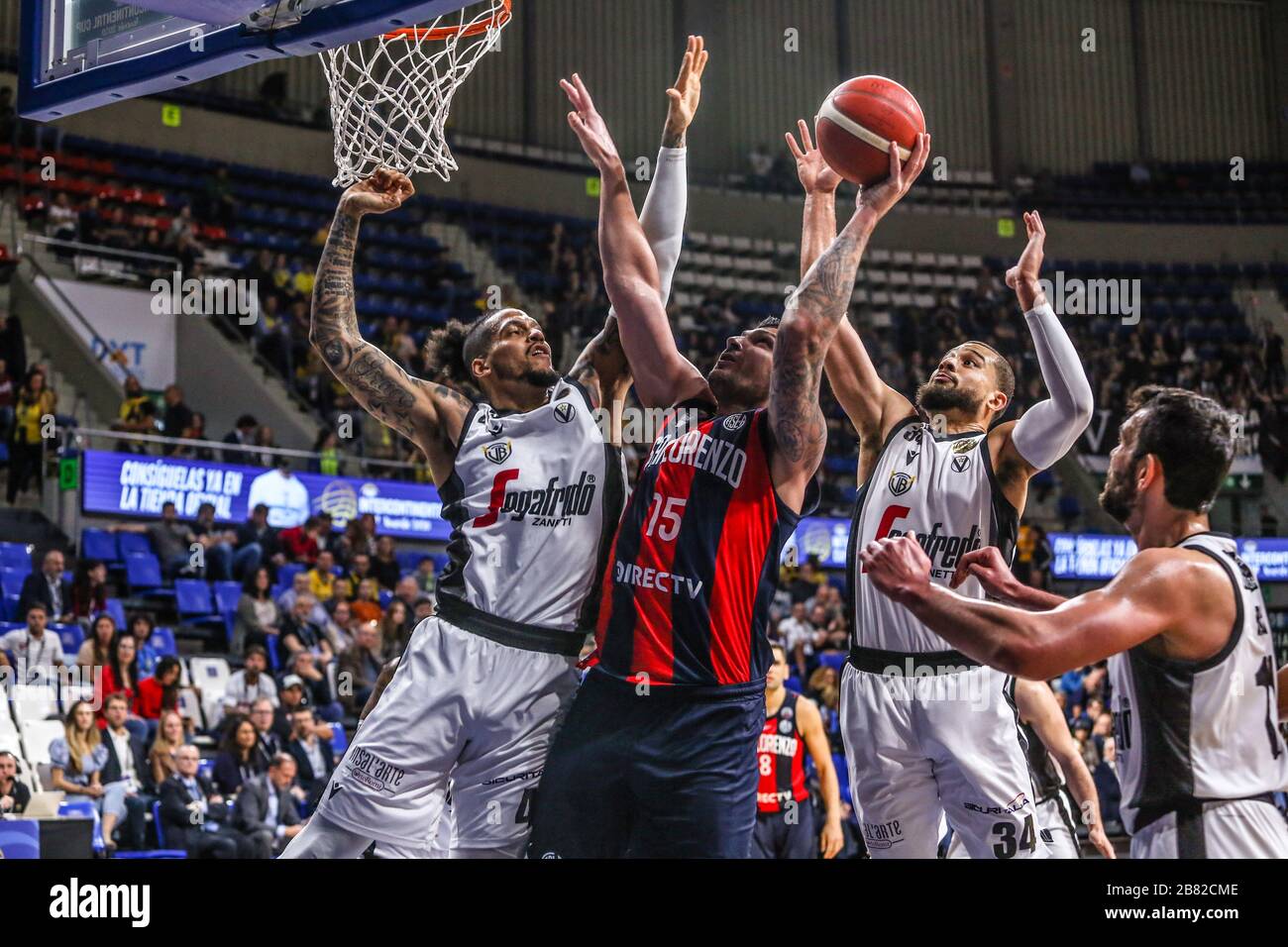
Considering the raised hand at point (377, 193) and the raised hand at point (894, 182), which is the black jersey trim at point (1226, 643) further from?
the raised hand at point (377, 193)

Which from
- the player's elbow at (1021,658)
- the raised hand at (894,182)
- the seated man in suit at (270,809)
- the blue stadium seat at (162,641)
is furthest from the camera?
the blue stadium seat at (162,641)

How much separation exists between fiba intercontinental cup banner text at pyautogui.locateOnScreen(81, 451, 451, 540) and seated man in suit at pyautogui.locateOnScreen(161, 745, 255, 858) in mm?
3507

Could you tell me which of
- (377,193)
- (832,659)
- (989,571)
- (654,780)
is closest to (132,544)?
(832,659)

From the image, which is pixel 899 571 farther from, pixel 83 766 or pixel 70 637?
pixel 70 637

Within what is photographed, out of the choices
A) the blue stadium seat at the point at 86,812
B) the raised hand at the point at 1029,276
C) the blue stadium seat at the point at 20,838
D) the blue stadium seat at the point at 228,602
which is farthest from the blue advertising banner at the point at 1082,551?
the raised hand at the point at 1029,276

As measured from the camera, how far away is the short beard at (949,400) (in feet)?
16.6

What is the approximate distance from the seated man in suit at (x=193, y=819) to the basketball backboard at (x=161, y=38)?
4842 millimetres

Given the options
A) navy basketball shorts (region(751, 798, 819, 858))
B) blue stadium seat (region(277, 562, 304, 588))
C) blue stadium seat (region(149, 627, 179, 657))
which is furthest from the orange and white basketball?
blue stadium seat (region(277, 562, 304, 588))

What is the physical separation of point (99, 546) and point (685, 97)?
885 cm

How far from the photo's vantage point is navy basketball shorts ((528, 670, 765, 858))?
3.73 meters

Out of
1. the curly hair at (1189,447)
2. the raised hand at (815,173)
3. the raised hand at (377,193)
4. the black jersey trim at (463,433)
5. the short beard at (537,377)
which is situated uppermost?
the raised hand at (815,173)

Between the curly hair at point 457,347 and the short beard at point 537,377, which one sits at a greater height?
the curly hair at point 457,347

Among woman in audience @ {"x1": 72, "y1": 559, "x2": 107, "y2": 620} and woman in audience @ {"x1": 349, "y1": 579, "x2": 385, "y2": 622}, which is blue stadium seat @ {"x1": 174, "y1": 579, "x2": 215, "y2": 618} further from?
woman in audience @ {"x1": 349, "y1": 579, "x2": 385, "y2": 622}
